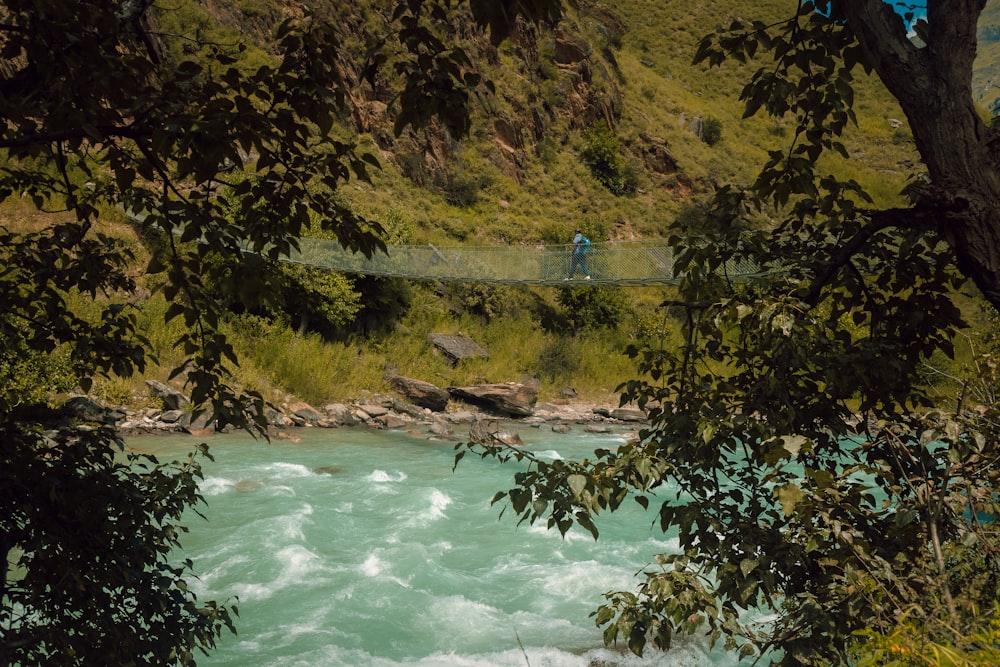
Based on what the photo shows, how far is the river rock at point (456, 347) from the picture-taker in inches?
619

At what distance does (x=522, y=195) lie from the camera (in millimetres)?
24609

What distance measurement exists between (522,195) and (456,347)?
32.9 ft

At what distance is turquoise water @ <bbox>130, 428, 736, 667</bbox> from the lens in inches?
193

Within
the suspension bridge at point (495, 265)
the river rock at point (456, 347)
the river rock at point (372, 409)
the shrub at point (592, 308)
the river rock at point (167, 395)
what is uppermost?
the suspension bridge at point (495, 265)

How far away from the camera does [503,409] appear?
1440 centimetres

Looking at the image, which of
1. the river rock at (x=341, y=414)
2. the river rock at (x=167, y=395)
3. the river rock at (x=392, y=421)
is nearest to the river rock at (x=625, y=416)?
the river rock at (x=392, y=421)

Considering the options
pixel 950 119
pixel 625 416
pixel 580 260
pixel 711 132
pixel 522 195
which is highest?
pixel 711 132

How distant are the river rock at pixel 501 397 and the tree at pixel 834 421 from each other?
40.2ft

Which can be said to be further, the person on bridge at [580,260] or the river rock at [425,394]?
the person on bridge at [580,260]

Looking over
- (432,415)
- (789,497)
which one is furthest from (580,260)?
(789,497)

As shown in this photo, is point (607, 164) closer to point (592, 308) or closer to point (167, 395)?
point (592, 308)

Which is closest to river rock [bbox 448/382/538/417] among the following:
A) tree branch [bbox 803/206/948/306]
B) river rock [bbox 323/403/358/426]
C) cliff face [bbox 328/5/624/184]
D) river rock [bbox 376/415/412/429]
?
river rock [bbox 376/415/412/429]

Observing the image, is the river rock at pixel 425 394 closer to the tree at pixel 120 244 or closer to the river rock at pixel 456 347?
the river rock at pixel 456 347

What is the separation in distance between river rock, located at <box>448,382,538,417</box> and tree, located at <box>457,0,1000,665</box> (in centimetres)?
1224
